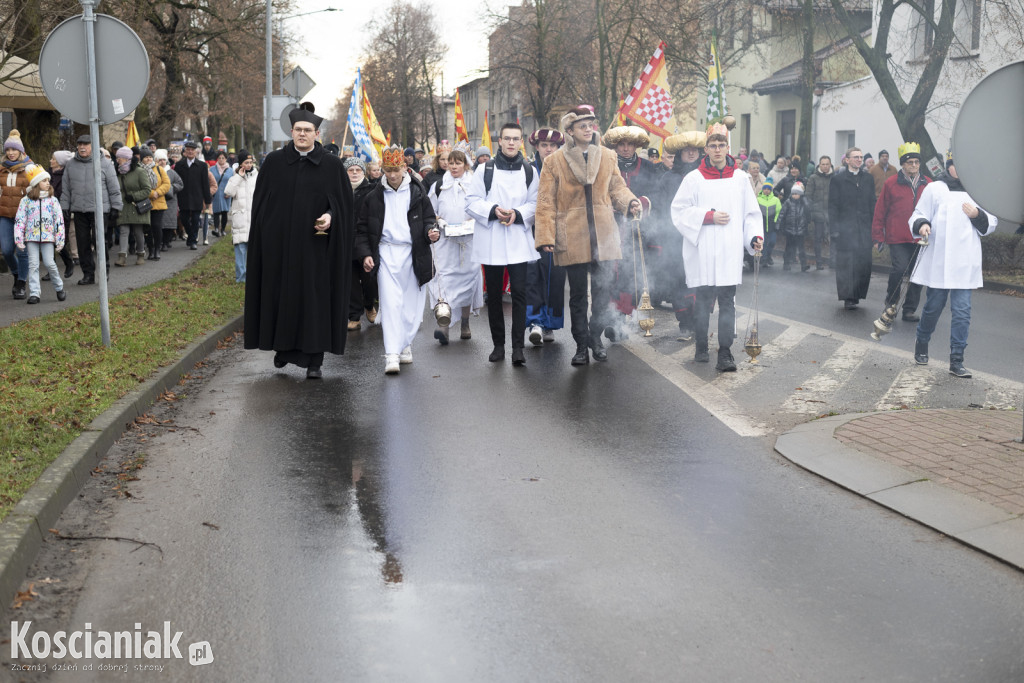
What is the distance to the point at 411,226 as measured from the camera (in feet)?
33.5

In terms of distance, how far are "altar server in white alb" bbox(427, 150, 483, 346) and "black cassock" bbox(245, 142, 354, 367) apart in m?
2.07

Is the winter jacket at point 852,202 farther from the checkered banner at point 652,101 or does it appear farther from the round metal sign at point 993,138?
the round metal sign at point 993,138

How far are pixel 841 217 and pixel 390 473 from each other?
10812 millimetres

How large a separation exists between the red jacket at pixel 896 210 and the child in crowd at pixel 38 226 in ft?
31.5

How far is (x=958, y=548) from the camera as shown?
16.9 feet

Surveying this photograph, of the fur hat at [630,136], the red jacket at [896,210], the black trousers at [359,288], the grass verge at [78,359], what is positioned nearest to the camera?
the grass verge at [78,359]

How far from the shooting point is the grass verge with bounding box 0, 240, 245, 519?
671 centimetres

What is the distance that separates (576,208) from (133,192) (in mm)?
11262

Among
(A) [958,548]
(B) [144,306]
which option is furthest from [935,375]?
(B) [144,306]

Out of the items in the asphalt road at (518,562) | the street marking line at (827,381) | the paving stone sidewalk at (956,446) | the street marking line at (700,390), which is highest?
the paving stone sidewalk at (956,446)

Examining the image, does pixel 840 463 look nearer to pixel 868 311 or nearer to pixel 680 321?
pixel 680 321

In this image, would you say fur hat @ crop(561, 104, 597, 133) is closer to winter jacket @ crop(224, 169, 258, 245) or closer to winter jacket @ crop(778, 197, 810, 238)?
winter jacket @ crop(224, 169, 258, 245)

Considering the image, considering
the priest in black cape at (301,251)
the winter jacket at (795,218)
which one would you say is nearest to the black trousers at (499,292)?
the priest in black cape at (301,251)

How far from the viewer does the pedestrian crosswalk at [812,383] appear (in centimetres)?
827
